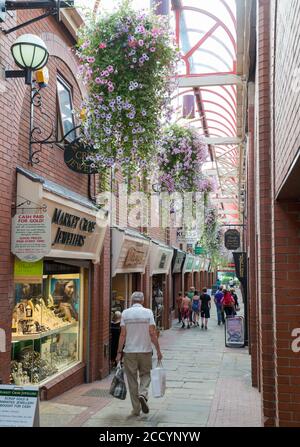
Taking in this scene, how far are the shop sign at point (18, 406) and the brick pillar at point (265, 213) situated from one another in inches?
104

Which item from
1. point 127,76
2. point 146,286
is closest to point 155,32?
point 127,76

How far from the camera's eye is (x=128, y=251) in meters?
11.9

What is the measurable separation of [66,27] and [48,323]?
5.06 metres

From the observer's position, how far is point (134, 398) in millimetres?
6723

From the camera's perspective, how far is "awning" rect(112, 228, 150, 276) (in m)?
10.9

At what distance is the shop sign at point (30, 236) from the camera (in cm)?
596

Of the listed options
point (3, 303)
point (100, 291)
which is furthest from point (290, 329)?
point (100, 291)

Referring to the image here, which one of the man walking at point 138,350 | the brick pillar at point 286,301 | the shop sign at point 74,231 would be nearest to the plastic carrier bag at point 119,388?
the man walking at point 138,350

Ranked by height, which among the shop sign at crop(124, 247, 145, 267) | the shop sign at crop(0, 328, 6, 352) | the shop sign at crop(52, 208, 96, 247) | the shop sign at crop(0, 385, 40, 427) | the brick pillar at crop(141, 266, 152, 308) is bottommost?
the shop sign at crop(0, 385, 40, 427)

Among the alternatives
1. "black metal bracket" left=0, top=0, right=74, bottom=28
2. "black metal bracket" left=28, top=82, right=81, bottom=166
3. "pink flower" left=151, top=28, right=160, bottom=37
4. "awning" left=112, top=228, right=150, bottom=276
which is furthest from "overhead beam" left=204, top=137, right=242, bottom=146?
"black metal bracket" left=0, top=0, right=74, bottom=28

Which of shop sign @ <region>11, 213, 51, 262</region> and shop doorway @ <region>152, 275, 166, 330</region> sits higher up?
shop sign @ <region>11, 213, 51, 262</region>

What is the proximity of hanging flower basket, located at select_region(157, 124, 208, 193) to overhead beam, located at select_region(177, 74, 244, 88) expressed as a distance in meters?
1.65

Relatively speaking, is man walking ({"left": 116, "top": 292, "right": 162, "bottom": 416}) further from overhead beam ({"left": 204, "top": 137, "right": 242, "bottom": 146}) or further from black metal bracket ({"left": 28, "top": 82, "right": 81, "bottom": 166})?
overhead beam ({"left": 204, "top": 137, "right": 242, "bottom": 146})
